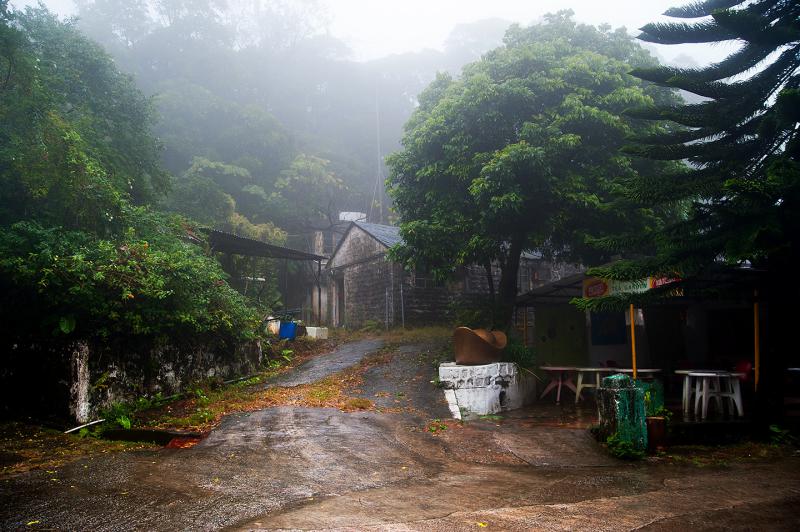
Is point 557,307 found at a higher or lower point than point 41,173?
lower

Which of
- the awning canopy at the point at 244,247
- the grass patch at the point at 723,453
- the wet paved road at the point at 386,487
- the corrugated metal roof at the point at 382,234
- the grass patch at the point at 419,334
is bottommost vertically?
the grass patch at the point at 723,453

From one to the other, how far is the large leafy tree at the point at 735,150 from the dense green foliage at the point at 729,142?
0.04ft

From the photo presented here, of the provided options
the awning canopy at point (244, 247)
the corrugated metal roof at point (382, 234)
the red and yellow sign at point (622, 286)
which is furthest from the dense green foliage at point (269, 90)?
the red and yellow sign at point (622, 286)

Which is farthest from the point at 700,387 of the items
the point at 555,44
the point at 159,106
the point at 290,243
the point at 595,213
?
the point at 159,106

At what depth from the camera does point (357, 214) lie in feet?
101

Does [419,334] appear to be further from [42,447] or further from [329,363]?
[42,447]

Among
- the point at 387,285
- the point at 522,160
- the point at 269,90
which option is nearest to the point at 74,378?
the point at 522,160

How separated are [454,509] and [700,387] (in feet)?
19.0

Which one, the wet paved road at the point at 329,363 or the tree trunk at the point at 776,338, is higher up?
the tree trunk at the point at 776,338

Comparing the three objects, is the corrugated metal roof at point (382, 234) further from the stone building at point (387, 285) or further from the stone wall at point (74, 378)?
the stone wall at point (74, 378)

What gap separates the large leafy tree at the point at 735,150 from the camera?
6219 mm

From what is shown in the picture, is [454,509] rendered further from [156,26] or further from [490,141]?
[156,26]

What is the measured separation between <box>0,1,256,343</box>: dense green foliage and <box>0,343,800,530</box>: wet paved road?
7.73 ft

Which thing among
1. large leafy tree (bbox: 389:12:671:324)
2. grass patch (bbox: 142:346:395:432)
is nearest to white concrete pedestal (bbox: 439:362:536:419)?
grass patch (bbox: 142:346:395:432)
